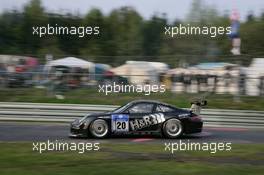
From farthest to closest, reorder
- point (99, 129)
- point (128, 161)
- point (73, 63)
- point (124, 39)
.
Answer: point (124, 39), point (73, 63), point (99, 129), point (128, 161)

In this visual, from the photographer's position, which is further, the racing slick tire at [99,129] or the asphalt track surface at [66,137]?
the racing slick tire at [99,129]

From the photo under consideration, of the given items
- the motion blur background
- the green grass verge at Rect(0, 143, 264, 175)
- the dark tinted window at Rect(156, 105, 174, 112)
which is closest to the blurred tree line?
the motion blur background

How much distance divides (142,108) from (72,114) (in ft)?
16.6

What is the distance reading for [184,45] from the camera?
27.6 metres

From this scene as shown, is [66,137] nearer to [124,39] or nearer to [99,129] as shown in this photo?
[99,129]

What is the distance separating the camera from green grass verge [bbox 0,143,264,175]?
27.1ft

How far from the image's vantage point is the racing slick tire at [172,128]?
1352cm

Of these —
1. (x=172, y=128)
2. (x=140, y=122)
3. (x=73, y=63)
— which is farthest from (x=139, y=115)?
(x=73, y=63)

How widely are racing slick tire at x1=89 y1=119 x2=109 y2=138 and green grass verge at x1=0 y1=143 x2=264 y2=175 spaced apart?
196 cm

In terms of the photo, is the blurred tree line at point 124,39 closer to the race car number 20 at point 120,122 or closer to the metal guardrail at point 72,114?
the metal guardrail at point 72,114

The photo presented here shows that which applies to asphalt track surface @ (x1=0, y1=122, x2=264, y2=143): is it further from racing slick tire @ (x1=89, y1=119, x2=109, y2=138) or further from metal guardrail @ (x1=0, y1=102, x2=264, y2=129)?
metal guardrail @ (x1=0, y1=102, x2=264, y2=129)

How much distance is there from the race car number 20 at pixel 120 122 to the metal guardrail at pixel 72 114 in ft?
16.1

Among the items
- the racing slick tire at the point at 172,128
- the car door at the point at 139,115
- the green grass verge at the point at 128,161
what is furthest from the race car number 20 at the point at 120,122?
the green grass verge at the point at 128,161

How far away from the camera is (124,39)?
3117 centimetres
